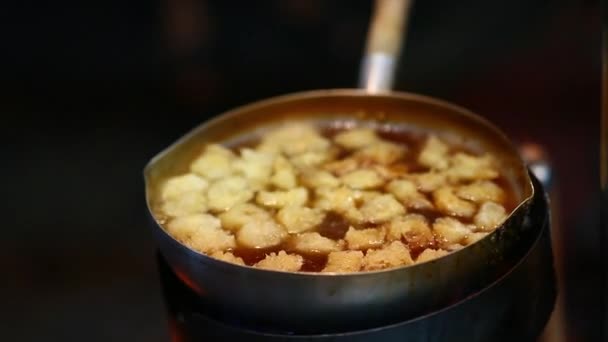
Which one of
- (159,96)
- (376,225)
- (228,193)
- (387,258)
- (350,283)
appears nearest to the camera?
(350,283)

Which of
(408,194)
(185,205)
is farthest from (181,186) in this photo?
(408,194)

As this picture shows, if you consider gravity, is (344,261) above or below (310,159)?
below

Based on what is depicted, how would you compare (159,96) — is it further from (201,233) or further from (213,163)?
(201,233)

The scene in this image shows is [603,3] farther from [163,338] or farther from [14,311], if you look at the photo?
[14,311]

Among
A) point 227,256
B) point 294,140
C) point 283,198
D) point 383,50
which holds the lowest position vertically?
point 227,256

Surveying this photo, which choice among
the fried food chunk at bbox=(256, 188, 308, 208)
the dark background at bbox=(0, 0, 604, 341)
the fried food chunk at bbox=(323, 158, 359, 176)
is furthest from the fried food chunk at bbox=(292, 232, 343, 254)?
the dark background at bbox=(0, 0, 604, 341)

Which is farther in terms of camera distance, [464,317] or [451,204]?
[451,204]

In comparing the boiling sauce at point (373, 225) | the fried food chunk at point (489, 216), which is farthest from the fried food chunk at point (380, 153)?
the fried food chunk at point (489, 216)
